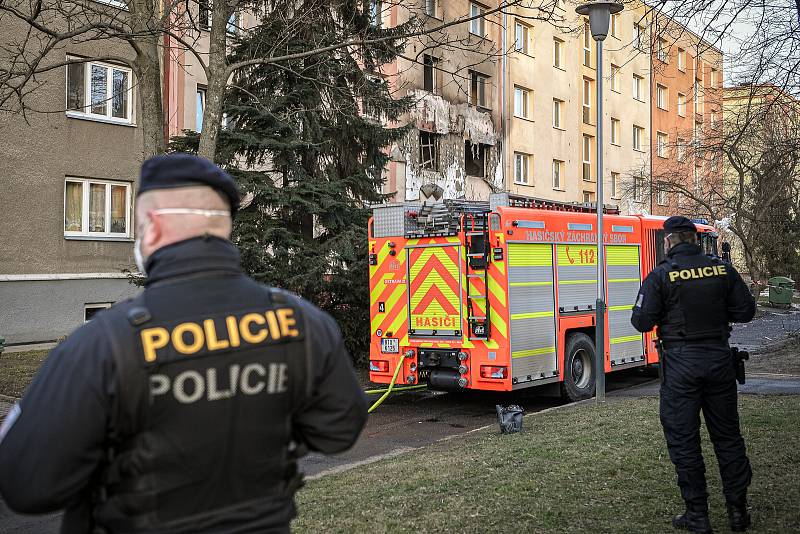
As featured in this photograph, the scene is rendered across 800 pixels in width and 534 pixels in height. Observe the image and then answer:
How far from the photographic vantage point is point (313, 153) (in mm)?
13844

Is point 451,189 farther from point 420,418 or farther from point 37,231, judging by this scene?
point 420,418

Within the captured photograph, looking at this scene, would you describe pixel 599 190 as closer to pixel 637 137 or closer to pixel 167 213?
pixel 167 213

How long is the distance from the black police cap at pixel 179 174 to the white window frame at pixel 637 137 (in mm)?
42151

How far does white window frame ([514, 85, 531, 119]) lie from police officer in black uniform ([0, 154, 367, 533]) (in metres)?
31.3

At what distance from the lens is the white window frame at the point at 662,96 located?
44.4 m

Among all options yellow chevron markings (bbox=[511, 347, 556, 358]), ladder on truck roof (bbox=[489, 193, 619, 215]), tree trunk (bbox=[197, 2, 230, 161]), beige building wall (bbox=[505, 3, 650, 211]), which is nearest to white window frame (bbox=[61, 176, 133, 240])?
tree trunk (bbox=[197, 2, 230, 161])

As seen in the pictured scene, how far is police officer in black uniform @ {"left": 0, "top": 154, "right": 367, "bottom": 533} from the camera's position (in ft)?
A: 6.33

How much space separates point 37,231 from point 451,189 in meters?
15.3

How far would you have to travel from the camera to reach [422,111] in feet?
89.5

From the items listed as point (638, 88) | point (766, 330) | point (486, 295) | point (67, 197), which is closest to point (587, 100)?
point (638, 88)

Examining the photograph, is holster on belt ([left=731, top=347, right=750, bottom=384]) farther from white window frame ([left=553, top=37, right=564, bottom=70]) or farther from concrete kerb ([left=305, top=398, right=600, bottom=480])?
white window frame ([left=553, top=37, right=564, bottom=70])

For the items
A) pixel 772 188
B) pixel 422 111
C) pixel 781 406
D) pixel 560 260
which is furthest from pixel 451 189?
pixel 781 406

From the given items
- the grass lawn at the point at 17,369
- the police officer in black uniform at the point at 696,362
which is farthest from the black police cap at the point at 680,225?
the grass lawn at the point at 17,369

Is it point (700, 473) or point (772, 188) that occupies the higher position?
point (772, 188)
